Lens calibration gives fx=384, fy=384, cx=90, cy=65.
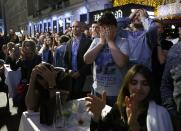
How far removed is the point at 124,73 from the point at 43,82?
0.85m

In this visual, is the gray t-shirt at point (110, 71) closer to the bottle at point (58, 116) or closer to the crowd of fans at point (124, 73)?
the crowd of fans at point (124, 73)

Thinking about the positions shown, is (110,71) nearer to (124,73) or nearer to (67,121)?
(124,73)

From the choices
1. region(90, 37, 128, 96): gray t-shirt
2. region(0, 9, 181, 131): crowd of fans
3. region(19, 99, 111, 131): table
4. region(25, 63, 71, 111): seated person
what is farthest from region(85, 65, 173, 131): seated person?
region(90, 37, 128, 96): gray t-shirt

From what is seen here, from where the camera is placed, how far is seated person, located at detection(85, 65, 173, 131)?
256cm

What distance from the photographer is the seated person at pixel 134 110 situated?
2.56 meters

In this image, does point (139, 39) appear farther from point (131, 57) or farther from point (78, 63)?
point (78, 63)

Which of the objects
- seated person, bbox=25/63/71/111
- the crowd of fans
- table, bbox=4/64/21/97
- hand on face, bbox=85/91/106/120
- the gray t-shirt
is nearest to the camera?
the crowd of fans

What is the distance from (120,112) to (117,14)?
744 centimetres

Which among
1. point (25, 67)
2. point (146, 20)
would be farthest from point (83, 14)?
point (146, 20)

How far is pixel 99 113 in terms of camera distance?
2855mm

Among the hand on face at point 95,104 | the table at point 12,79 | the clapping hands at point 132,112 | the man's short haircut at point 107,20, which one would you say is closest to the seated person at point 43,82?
the man's short haircut at point 107,20

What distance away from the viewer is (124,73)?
13.0ft

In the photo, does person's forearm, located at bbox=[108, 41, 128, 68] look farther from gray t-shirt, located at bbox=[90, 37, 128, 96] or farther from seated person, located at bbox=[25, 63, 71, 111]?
seated person, located at bbox=[25, 63, 71, 111]

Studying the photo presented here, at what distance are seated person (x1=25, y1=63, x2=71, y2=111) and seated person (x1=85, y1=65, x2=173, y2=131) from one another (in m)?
0.83
